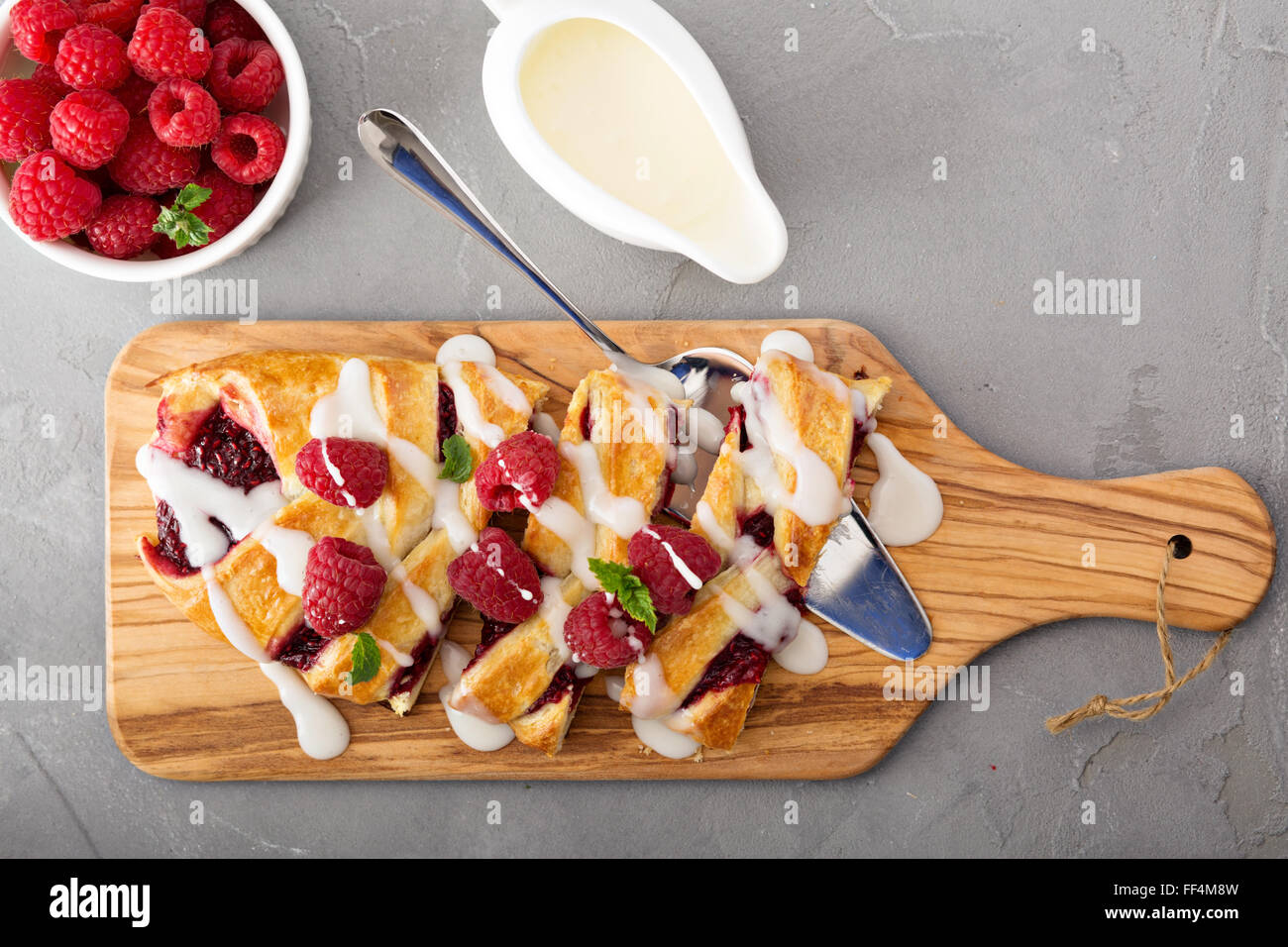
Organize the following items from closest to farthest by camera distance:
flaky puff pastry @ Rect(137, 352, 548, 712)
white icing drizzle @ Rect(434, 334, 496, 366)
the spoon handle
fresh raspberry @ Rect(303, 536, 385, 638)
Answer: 1. fresh raspberry @ Rect(303, 536, 385, 638)
2. flaky puff pastry @ Rect(137, 352, 548, 712)
3. the spoon handle
4. white icing drizzle @ Rect(434, 334, 496, 366)

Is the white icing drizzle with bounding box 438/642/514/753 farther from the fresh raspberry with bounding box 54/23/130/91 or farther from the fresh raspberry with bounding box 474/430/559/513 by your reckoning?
the fresh raspberry with bounding box 54/23/130/91

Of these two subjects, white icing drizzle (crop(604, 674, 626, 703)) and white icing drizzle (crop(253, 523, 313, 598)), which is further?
white icing drizzle (crop(604, 674, 626, 703))

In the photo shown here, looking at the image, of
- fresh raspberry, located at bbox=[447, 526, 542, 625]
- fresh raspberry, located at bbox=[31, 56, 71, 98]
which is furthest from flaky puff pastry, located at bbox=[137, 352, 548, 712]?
fresh raspberry, located at bbox=[31, 56, 71, 98]

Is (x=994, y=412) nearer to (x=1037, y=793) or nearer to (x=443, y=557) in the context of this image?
(x=1037, y=793)

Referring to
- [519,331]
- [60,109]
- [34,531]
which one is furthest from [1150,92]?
[34,531]

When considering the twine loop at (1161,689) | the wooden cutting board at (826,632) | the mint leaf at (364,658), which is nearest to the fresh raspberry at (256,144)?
the wooden cutting board at (826,632)

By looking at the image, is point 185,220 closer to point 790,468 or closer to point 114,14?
point 114,14

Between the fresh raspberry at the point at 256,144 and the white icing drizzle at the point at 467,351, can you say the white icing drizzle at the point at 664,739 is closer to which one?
the white icing drizzle at the point at 467,351
